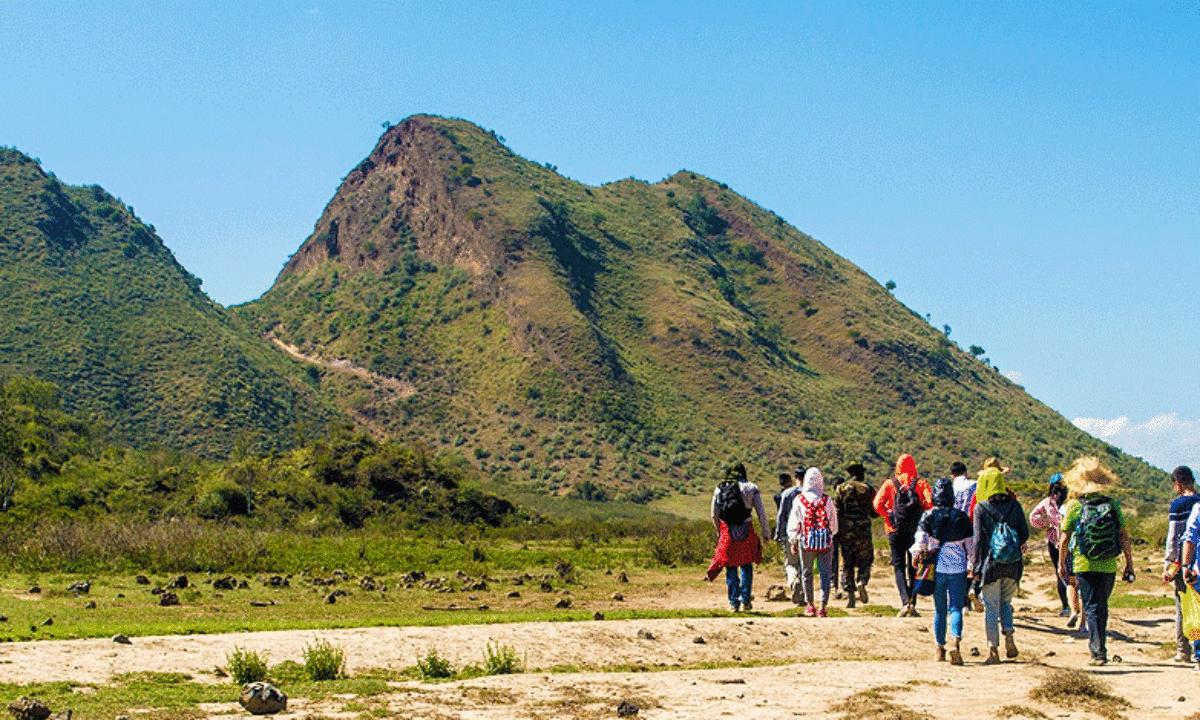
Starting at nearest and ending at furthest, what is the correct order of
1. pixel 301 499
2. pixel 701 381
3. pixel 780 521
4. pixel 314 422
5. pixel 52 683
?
pixel 52 683, pixel 780 521, pixel 301 499, pixel 314 422, pixel 701 381

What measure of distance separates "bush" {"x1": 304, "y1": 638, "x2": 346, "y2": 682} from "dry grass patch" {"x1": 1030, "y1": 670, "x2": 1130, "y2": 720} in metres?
6.41

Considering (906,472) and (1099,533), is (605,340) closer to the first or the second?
(906,472)

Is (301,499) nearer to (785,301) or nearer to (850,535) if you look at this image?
(850,535)

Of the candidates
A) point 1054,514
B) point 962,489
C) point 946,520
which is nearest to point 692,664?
point 946,520

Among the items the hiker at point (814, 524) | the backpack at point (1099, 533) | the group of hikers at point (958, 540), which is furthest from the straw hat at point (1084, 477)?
the hiker at point (814, 524)

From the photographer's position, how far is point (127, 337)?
87.1 metres

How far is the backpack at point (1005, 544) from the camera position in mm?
11703

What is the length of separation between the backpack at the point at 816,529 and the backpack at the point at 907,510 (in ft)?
3.25

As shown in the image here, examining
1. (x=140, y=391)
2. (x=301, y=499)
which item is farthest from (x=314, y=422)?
(x=301, y=499)

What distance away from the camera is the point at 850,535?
679 inches

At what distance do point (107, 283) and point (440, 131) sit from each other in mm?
44334

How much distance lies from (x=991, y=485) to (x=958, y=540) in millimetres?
726

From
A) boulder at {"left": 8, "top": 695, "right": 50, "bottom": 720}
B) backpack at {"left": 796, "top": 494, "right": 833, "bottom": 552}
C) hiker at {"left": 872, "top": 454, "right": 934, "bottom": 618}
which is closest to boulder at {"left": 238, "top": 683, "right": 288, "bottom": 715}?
boulder at {"left": 8, "top": 695, "right": 50, "bottom": 720}

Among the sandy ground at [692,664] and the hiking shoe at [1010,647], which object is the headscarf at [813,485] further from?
the hiking shoe at [1010,647]
